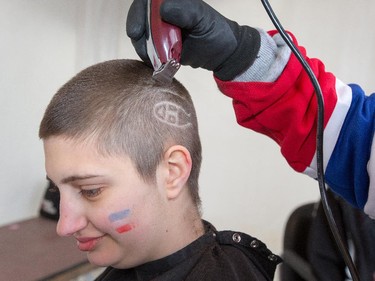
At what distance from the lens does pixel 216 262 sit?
0.82 m

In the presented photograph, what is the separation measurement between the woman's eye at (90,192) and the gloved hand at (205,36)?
0.66 feet

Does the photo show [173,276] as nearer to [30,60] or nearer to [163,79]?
[163,79]

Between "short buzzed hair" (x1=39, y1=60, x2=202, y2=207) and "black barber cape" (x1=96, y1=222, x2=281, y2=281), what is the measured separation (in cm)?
16

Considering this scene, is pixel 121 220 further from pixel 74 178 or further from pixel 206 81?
pixel 206 81

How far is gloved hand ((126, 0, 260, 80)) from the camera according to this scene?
0.64 m

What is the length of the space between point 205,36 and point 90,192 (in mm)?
280

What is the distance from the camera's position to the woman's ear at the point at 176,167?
2.57ft

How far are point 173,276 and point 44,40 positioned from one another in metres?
1.03

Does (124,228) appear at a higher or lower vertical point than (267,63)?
lower

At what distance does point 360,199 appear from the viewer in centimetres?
81

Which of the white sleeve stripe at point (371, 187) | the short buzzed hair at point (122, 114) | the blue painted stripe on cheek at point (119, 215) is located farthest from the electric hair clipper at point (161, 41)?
the white sleeve stripe at point (371, 187)

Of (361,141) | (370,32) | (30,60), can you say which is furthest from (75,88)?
(370,32)

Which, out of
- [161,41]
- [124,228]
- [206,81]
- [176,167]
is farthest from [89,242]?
[206,81]

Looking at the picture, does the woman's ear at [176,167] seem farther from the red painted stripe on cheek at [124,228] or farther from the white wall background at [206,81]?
the white wall background at [206,81]
